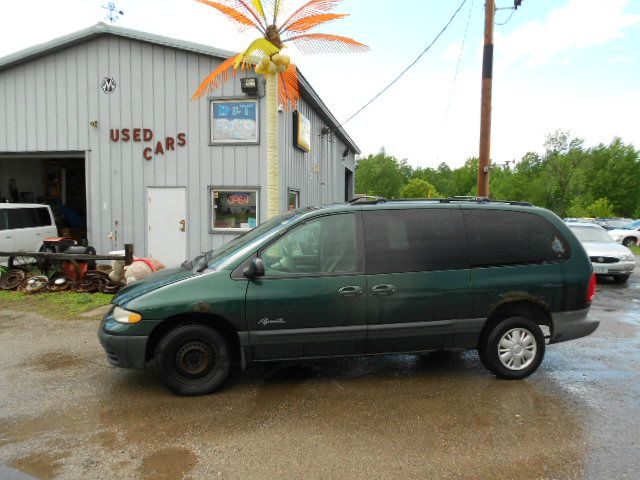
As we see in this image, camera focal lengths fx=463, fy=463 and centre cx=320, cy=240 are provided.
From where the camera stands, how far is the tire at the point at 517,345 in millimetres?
4609

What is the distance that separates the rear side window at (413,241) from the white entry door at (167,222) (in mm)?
7955

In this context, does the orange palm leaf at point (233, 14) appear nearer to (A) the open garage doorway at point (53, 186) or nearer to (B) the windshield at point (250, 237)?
(B) the windshield at point (250, 237)

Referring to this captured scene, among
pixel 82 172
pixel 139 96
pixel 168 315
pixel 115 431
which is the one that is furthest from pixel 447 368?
pixel 82 172

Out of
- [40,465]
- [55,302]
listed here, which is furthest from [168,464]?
[55,302]

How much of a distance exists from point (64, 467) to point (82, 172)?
640 inches

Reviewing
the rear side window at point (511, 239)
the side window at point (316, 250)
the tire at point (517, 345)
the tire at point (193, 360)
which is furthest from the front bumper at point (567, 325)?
the tire at point (193, 360)

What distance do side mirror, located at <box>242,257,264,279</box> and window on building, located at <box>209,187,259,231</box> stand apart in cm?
725

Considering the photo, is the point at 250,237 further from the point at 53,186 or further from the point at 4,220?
the point at 53,186

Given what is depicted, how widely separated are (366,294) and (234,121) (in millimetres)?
8050

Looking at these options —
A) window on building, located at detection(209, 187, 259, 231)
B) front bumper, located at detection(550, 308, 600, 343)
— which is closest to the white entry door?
window on building, located at detection(209, 187, 259, 231)

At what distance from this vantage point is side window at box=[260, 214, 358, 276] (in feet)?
14.1

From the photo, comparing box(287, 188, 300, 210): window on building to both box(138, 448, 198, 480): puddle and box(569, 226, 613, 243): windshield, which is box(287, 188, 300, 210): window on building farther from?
box(138, 448, 198, 480): puddle

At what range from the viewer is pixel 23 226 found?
37.0 feet

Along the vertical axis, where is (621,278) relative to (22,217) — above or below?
below
